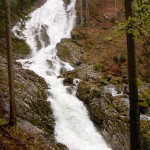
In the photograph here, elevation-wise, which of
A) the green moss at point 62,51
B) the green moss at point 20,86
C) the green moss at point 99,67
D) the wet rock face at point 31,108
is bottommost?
the wet rock face at point 31,108

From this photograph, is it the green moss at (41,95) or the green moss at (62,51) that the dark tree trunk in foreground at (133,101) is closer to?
the green moss at (41,95)

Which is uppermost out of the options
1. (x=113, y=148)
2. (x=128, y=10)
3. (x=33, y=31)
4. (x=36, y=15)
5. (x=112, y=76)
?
(x=36, y=15)

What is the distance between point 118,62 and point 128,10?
57.1 ft

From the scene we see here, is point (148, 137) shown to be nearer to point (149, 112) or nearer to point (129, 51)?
point (149, 112)

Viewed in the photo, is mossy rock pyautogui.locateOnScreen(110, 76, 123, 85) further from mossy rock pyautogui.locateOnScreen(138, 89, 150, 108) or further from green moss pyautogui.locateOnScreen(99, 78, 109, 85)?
mossy rock pyautogui.locateOnScreen(138, 89, 150, 108)

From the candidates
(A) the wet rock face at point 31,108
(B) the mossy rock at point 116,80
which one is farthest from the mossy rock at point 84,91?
(A) the wet rock face at point 31,108

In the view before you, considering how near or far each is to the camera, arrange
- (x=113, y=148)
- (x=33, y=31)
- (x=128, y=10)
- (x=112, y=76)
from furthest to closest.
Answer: (x=33, y=31) → (x=112, y=76) → (x=113, y=148) → (x=128, y=10)

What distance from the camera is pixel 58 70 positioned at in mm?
24250

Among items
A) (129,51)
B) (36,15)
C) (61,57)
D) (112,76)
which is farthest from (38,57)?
(129,51)

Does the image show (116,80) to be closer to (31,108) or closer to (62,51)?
(31,108)

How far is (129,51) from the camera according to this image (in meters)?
7.44

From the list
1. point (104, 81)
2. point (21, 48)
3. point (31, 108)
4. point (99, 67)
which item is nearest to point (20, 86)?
point (31, 108)

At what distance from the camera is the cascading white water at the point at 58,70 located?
50.7 feet

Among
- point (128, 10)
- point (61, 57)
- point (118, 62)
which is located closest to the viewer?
point (128, 10)
